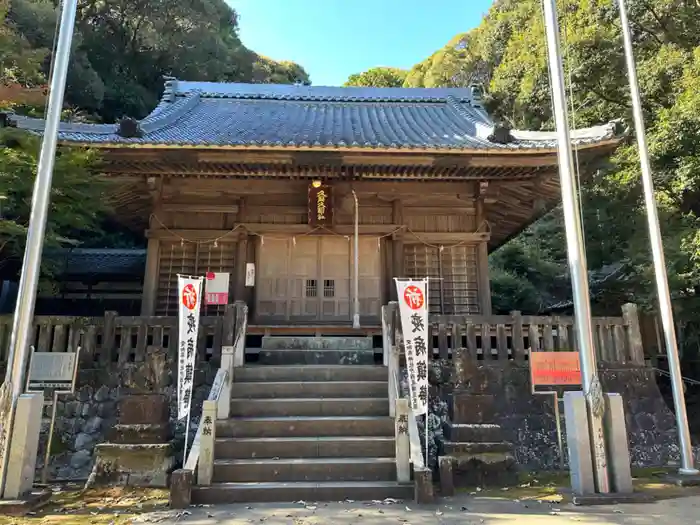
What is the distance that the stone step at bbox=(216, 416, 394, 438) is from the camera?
6547 millimetres

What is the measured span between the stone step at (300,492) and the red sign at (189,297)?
2404 millimetres

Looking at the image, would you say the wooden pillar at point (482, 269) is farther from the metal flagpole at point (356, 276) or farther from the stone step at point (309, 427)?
the stone step at point (309, 427)

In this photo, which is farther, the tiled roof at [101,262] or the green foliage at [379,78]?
the green foliage at [379,78]

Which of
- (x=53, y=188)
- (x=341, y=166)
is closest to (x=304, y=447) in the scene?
(x=53, y=188)

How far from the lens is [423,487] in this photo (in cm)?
546

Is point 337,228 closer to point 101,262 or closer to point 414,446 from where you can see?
point 414,446

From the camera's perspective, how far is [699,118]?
47.0 feet

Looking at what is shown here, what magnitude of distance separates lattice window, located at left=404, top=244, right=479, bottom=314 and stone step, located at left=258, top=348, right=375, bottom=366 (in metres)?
2.70

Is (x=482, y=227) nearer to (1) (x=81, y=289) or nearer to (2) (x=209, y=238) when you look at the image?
(2) (x=209, y=238)

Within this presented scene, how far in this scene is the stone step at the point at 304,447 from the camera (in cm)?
627

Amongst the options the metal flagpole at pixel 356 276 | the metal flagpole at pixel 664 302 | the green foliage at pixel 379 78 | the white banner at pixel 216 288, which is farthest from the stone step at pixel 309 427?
the green foliage at pixel 379 78

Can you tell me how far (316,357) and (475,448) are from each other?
3.33 metres

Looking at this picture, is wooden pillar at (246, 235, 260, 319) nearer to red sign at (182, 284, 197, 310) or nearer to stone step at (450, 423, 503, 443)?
red sign at (182, 284, 197, 310)

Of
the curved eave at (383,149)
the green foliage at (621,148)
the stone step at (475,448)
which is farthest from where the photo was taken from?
the green foliage at (621,148)
